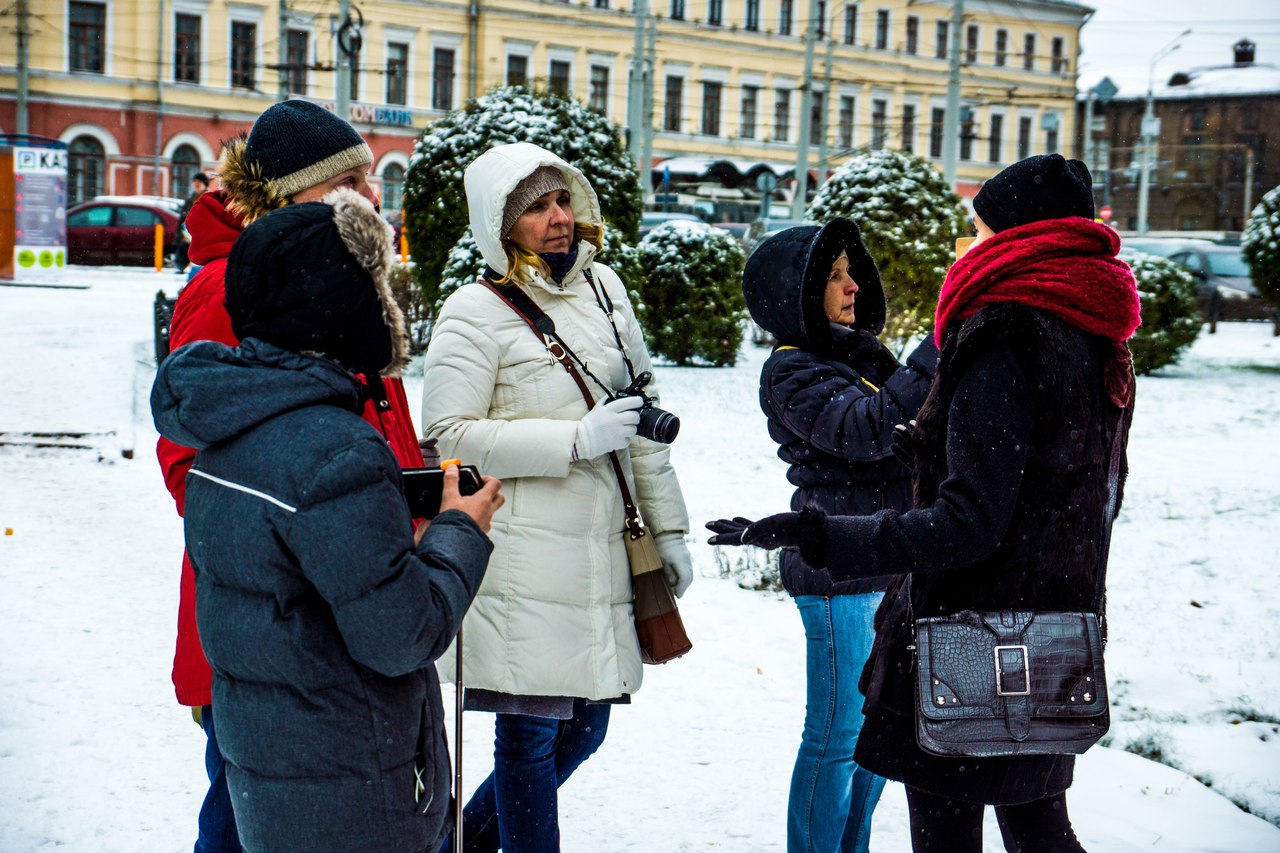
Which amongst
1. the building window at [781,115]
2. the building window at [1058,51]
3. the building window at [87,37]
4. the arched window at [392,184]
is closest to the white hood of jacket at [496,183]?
the building window at [87,37]

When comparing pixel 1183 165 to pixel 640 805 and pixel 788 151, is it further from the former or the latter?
pixel 640 805

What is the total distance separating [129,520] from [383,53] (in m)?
41.7

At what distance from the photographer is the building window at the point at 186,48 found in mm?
42219

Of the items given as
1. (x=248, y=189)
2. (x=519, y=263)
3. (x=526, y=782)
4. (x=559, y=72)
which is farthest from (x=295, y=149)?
A: (x=559, y=72)

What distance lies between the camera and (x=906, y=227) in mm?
12227

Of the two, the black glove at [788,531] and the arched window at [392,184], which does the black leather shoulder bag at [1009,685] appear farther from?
the arched window at [392,184]

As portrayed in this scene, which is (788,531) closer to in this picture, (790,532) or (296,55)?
(790,532)

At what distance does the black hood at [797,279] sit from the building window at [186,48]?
43.2 meters

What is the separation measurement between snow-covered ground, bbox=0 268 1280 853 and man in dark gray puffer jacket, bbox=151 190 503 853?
169cm

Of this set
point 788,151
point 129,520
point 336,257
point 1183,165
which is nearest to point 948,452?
point 336,257

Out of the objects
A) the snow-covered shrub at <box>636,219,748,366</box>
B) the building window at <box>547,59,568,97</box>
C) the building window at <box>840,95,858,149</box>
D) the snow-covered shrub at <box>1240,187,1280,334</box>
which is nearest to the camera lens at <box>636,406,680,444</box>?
the snow-covered shrub at <box>636,219,748,366</box>

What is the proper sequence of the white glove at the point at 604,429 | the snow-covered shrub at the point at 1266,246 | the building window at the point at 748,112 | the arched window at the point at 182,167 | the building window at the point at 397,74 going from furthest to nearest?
the building window at the point at 748,112 → the building window at the point at 397,74 → the arched window at the point at 182,167 → the snow-covered shrub at the point at 1266,246 → the white glove at the point at 604,429

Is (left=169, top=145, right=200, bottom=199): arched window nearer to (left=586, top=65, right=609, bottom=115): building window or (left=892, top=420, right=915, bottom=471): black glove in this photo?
(left=586, top=65, right=609, bottom=115): building window

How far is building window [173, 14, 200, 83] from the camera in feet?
139
